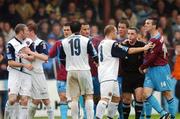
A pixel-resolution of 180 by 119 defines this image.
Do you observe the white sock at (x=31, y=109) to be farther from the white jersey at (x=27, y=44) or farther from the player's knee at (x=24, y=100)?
the white jersey at (x=27, y=44)

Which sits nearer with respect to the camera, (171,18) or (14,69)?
(14,69)

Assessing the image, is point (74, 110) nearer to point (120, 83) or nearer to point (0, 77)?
point (120, 83)

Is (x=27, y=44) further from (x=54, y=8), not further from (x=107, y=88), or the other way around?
(x=54, y=8)

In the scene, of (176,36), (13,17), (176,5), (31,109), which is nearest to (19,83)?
(31,109)

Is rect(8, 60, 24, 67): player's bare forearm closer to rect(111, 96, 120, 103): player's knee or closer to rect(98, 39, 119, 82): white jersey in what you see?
rect(98, 39, 119, 82): white jersey

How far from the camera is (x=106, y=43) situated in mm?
16609

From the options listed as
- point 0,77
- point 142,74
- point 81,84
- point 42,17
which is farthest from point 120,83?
point 42,17

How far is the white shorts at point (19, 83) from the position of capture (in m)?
16.7

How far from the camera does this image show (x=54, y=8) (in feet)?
82.2

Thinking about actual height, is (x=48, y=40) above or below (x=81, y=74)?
above

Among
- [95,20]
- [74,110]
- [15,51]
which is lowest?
Answer: [74,110]

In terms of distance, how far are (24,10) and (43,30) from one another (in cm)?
119

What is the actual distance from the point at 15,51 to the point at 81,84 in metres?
1.55

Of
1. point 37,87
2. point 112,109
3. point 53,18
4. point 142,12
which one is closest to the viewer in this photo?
point 112,109
